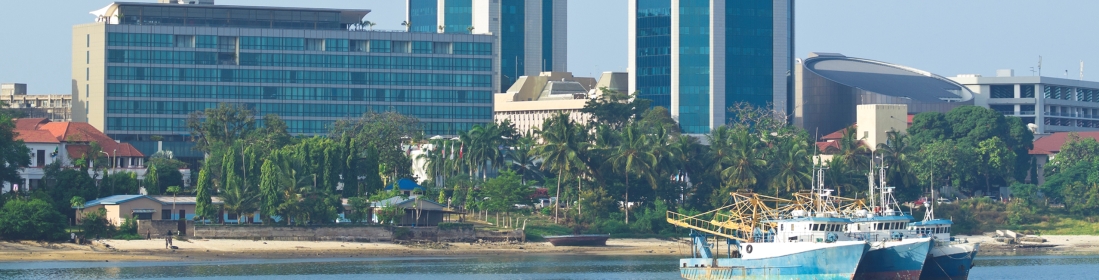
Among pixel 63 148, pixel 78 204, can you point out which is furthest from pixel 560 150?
pixel 63 148

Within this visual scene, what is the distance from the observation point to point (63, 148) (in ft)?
543

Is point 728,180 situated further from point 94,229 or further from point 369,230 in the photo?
point 94,229

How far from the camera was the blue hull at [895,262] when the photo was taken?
101 m

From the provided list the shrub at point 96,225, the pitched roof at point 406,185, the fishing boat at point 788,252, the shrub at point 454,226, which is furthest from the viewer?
the pitched roof at point 406,185

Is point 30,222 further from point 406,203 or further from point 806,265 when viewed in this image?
point 806,265

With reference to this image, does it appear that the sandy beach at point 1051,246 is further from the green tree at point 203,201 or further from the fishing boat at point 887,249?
the green tree at point 203,201

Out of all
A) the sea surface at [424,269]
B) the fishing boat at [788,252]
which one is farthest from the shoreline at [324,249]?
the fishing boat at [788,252]

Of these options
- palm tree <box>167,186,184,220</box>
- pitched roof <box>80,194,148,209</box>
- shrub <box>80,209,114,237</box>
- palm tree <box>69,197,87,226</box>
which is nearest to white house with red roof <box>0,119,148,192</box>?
pitched roof <box>80,194,148,209</box>

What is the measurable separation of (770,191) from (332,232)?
4384cm

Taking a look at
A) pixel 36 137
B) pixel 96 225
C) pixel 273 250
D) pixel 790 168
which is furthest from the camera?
pixel 36 137

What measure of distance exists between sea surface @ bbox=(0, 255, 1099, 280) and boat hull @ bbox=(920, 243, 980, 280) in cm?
1111

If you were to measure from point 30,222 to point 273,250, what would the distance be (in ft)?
59.9

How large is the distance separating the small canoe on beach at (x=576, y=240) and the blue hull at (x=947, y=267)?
46.6 metres

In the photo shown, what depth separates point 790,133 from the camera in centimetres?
19738
